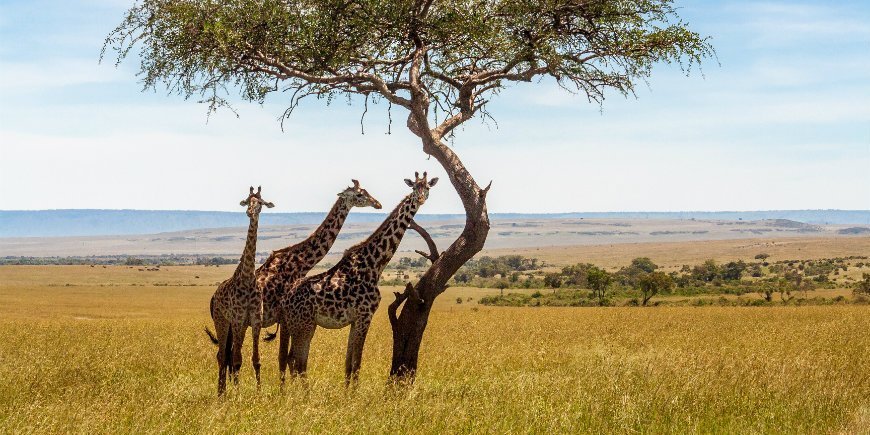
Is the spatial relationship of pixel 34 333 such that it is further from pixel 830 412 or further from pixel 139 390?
pixel 830 412

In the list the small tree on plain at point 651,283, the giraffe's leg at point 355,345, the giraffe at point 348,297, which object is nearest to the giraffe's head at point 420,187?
the giraffe at point 348,297

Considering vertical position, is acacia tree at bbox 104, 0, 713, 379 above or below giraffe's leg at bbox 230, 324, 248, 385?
above

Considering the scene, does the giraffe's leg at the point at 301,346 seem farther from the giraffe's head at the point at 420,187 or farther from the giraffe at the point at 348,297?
the giraffe's head at the point at 420,187

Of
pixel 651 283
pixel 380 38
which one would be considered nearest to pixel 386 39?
pixel 380 38

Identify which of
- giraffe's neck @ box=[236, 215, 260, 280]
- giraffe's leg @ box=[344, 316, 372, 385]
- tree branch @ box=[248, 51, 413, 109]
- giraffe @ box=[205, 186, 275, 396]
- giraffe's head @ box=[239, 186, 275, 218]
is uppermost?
tree branch @ box=[248, 51, 413, 109]

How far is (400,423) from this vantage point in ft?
31.6

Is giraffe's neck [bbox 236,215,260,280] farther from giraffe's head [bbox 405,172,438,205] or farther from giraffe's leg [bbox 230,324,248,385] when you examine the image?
giraffe's head [bbox 405,172,438,205]

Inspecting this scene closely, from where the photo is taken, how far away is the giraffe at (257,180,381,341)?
12.4 metres

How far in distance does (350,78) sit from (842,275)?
96.5 metres

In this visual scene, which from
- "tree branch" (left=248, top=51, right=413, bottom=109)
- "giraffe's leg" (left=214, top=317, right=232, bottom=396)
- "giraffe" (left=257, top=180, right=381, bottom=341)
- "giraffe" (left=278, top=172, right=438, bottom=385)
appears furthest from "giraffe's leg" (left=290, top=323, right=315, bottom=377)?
"tree branch" (left=248, top=51, right=413, bottom=109)

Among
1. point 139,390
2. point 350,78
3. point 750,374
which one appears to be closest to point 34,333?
point 139,390

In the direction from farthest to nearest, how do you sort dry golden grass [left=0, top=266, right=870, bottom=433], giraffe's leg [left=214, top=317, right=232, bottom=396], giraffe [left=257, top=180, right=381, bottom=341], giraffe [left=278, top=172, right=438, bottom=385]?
giraffe [left=257, top=180, right=381, bottom=341], giraffe's leg [left=214, top=317, right=232, bottom=396], giraffe [left=278, top=172, right=438, bottom=385], dry golden grass [left=0, top=266, right=870, bottom=433]

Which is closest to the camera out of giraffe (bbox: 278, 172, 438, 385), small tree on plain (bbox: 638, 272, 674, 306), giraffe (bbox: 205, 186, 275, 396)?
giraffe (bbox: 205, 186, 275, 396)

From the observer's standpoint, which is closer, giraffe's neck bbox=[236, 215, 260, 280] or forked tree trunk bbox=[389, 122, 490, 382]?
giraffe's neck bbox=[236, 215, 260, 280]
